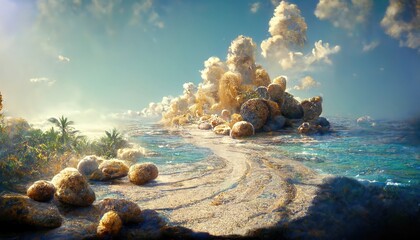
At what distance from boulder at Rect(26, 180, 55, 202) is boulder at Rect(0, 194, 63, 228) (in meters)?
1.48

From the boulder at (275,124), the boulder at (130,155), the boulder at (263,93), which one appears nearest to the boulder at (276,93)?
the boulder at (263,93)

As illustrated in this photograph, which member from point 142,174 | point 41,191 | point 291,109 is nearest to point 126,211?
point 41,191

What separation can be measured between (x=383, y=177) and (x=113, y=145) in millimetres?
23331

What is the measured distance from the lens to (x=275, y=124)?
1678 inches

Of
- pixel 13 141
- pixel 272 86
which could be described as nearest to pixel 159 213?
pixel 13 141

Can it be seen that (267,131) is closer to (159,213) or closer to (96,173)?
(96,173)

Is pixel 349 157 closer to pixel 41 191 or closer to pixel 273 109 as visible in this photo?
pixel 41 191

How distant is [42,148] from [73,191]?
1224 centimetres

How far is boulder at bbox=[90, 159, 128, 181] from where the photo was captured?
17828 millimetres

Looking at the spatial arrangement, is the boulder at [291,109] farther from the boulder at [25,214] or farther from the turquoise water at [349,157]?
the boulder at [25,214]

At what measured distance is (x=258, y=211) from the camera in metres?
→ 12.1

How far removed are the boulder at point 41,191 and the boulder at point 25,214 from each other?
148cm

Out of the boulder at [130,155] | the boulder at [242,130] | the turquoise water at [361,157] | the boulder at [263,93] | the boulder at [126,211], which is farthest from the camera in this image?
the boulder at [263,93]

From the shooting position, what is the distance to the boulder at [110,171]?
17828 mm
